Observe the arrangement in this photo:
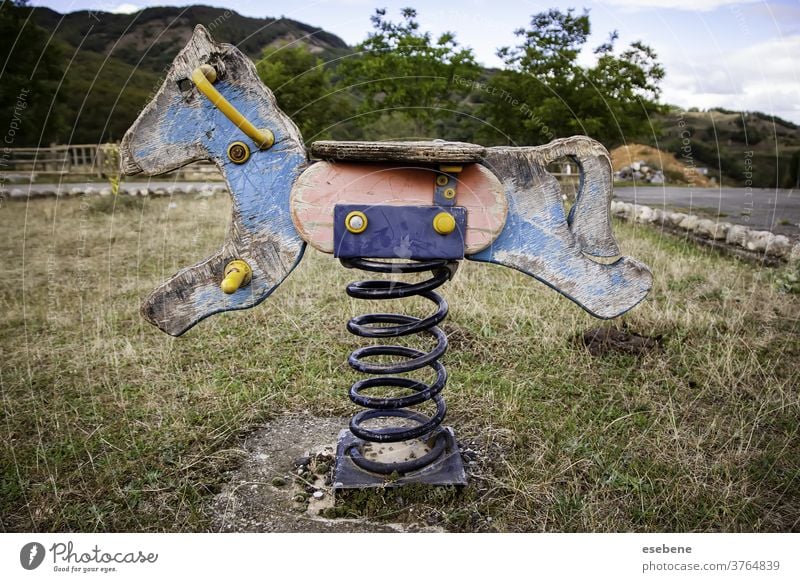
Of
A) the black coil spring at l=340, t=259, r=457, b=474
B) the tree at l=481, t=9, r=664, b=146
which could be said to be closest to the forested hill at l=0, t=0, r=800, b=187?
the tree at l=481, t=9, r=664, b=146

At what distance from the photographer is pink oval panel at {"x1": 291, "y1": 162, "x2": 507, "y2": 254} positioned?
2154 mm

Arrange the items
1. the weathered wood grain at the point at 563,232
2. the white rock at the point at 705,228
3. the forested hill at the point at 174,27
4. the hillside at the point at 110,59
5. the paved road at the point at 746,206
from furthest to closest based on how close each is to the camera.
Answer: the hillside at the point at 110,59
the paved road at the point at 746,206
the white rock at the point at 705,228
the forested hill at the point at 174,27
the weathered wood grain at the point at 563,232

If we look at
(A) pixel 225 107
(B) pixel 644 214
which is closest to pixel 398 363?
(A) pixel 225 107

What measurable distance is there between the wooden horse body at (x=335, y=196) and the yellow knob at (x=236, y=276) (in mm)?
14

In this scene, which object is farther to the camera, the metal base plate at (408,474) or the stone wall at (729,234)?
the stone wall at (729,234)

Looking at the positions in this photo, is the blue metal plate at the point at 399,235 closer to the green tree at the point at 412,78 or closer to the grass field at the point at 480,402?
the grass field at the point at 480,402

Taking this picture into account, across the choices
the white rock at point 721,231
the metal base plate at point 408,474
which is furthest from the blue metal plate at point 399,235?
the white rock at point 721,231

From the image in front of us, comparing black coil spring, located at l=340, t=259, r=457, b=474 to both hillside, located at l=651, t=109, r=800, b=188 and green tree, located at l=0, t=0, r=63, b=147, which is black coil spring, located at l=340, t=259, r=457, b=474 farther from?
green tree, located at l=0, t=0, r=63, b=147

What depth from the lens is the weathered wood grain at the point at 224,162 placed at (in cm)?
217

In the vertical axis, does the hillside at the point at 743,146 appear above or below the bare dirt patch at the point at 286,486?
above

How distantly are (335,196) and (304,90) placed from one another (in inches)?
441

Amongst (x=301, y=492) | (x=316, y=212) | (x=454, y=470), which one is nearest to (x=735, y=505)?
(x=454, y=470)

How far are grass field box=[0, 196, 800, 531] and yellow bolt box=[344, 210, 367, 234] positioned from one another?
1205mm

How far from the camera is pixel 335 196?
218 cm
